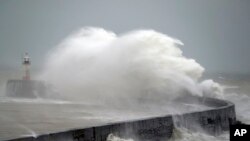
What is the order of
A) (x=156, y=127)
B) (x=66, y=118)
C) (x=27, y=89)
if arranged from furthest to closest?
(x=27, y=89) → (x=66, y=118) → (x=156, y=127)

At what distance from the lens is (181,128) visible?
998cm

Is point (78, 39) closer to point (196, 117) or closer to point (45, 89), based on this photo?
point (45, 89)

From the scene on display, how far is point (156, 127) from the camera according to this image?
9.11 meters

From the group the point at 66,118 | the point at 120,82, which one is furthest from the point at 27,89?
the point at 66,118

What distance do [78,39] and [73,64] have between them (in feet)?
9.19

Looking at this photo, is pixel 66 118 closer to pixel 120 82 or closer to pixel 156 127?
pixel 156 127

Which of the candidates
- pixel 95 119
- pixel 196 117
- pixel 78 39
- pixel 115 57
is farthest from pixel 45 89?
pixel 196 117

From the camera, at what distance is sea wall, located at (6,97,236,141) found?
7414 millimetres

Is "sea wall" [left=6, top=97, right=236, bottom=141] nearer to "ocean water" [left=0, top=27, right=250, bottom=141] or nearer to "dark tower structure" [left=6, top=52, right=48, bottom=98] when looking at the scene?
"ocean water" [left=0, top=27, right=250, bottom=141]

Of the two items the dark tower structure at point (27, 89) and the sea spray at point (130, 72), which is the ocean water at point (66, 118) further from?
the dark tower structure at point (27, 89)

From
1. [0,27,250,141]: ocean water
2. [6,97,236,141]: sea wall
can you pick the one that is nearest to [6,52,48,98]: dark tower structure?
[0,27,250,141]: ocean water

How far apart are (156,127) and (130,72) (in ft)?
25.1

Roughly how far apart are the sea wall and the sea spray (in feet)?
12.0

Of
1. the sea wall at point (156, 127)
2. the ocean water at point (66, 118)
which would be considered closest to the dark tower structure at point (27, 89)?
the ocean water at point (66, 118)
